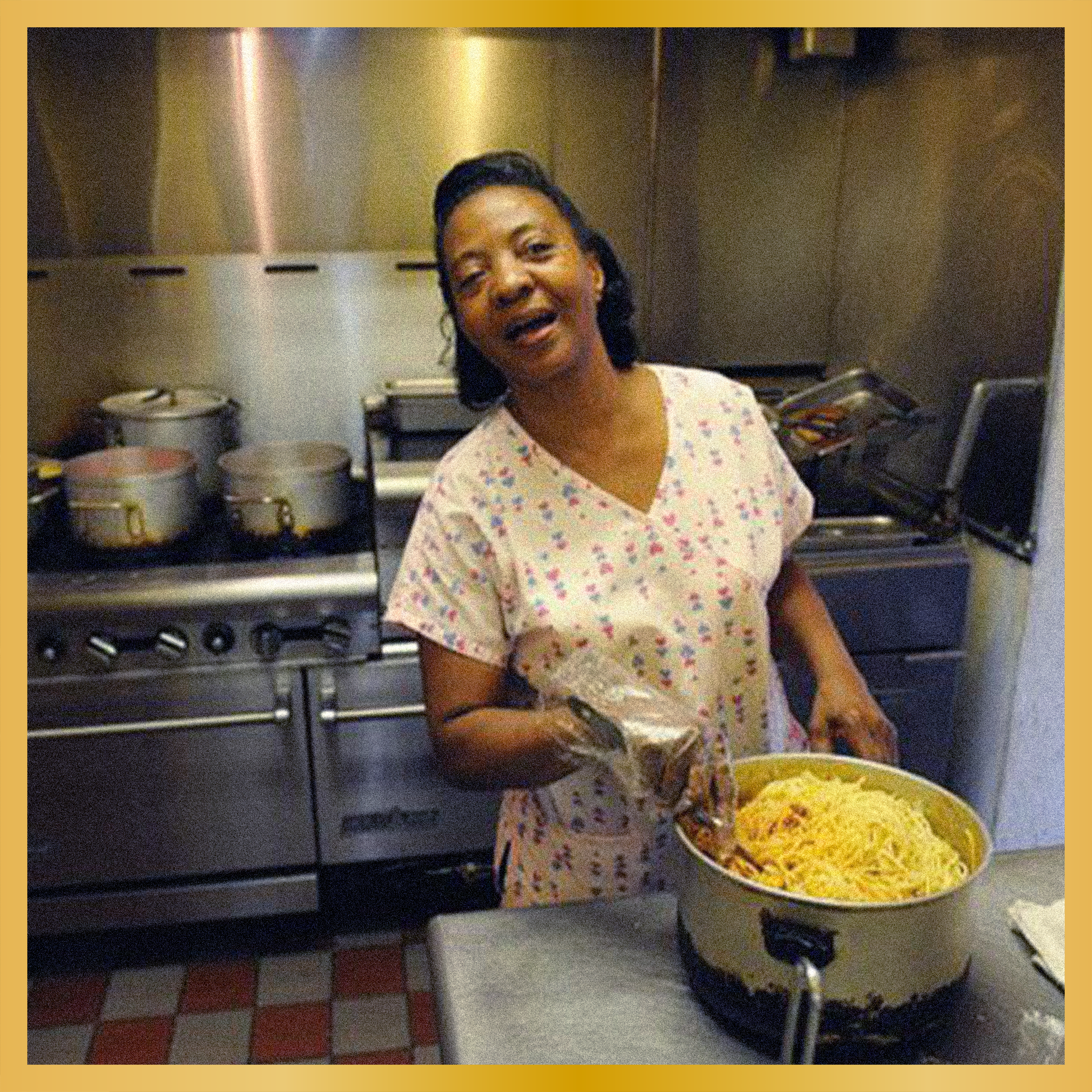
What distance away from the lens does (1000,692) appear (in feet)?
8.66

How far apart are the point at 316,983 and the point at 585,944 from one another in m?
1.59

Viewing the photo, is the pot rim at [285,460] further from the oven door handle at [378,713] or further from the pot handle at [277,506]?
the oven door handle at [378,713]

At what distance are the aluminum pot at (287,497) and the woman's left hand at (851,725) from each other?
141cm

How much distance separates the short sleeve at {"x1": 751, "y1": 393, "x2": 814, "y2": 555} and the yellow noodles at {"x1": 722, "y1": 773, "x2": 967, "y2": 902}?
463 millimetres

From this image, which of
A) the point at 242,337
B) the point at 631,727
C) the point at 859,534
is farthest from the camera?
the point at 242,337


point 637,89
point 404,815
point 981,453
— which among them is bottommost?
point 404,815

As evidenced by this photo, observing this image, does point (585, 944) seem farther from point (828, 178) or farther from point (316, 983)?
point (828, 178)

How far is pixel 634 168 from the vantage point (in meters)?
3.00

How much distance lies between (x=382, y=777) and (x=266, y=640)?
424 millimetres

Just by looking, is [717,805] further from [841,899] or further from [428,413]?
[428,413]

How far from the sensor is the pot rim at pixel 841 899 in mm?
872

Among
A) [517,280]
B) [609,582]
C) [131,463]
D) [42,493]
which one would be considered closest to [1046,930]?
[609,582]

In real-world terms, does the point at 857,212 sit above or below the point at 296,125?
below

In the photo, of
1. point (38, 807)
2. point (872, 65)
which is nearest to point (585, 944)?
point (38, 807)
